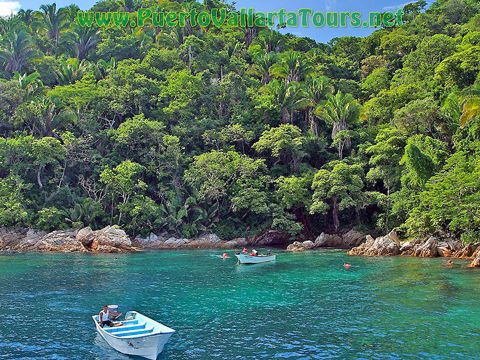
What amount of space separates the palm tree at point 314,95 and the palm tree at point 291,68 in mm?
4668

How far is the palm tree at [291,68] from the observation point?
7119cm

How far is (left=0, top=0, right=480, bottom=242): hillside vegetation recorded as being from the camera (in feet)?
157

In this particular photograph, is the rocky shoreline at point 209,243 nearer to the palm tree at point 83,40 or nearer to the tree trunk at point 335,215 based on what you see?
the tree trunk at point 335,215

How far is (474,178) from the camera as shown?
120 feet

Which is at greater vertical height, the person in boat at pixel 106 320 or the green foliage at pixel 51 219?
the green foliage at pixel 51 219

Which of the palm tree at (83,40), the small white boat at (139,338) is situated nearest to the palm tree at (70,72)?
the palm tree at (83,40)

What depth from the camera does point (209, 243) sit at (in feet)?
175

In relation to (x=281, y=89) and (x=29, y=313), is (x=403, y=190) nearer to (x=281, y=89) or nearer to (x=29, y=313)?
(x=281, y=89)

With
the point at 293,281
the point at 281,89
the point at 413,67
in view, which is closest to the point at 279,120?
the point at 281,89

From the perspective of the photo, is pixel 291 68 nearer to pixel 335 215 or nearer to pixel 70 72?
pixel 335 215

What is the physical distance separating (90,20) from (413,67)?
56541 mm

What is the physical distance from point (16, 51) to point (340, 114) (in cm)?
4868

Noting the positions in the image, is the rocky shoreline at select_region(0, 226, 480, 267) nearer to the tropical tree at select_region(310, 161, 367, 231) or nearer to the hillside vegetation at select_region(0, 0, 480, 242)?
the hillside vegetation at select_region(0, 0, 480, 242)

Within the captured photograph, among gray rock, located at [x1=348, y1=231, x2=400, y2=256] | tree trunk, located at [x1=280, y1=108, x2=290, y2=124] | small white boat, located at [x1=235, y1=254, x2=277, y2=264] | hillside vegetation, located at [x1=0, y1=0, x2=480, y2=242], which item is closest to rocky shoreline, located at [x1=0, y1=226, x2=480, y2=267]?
gray rock, located at [x1=348, y1=231, x2=400, y2=256]
